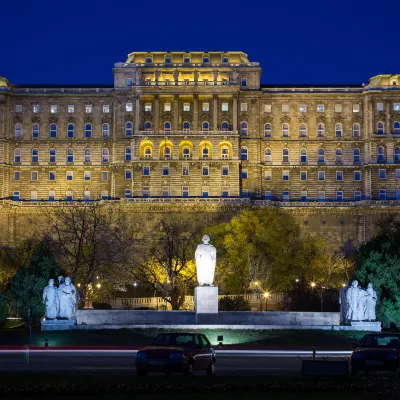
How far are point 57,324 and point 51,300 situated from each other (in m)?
1.43

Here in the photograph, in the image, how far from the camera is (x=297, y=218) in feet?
418

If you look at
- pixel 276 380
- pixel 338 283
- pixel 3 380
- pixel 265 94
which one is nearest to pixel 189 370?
pixel 276 380

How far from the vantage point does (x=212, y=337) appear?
164ft

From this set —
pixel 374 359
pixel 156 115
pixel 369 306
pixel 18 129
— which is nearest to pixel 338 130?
pixel 156 115

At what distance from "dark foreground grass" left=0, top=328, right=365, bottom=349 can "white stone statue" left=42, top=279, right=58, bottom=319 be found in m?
2.11

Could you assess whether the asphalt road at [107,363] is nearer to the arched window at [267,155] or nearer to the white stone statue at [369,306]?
the white stone statue at [369,306]

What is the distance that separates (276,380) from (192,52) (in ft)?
356

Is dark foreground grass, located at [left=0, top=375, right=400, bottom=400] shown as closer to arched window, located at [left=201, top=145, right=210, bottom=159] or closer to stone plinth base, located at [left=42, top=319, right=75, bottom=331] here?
stone plinth base, located at [left=42, top=319, right=75, bottom=331]

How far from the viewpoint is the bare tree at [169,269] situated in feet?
262

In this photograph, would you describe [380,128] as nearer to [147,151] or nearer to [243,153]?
[243,153]

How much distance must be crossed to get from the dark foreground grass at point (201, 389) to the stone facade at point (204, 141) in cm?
9915

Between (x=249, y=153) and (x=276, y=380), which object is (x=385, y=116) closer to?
(x=249, y=153)

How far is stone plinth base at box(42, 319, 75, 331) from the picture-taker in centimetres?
5241

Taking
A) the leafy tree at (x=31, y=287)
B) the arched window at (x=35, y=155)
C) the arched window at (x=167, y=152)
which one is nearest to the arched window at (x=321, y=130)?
the arched window at (x=167, y=152)
